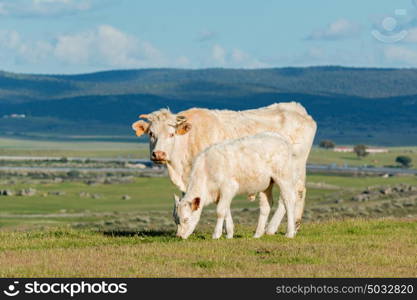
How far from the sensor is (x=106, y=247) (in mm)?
19422

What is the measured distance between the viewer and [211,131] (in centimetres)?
2236

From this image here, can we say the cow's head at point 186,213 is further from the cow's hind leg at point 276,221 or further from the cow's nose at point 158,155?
the cow's hind leg at point 276,221

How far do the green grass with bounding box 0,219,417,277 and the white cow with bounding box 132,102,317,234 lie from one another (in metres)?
1.25

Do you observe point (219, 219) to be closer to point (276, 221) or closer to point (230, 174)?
point (230, 174)

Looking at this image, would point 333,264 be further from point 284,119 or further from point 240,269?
point 284,119

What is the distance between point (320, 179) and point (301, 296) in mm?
106941

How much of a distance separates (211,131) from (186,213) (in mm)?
2860

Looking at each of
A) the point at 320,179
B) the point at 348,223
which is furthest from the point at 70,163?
the point at 348,223

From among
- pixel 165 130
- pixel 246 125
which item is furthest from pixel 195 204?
pixel 246 125

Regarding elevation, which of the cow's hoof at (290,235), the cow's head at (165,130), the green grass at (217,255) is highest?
the cow's head at (165,130)

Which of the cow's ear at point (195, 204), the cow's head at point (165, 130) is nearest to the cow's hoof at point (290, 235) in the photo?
the cow's ear at point (195, 204)

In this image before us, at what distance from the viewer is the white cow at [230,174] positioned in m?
20.0

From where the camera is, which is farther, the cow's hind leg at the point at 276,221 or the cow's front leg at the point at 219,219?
the cow's hind leg at the point at 276,221

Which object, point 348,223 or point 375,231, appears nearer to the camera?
point 375,231
